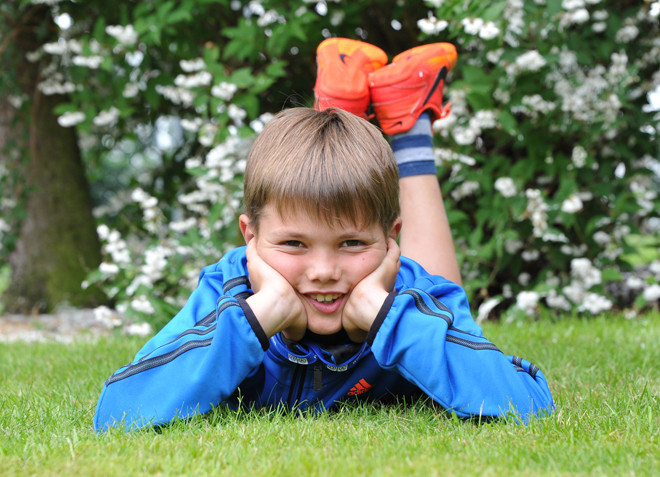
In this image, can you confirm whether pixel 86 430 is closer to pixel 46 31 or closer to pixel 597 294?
pixel 597 294

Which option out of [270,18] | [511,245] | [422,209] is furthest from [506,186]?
[270,18]

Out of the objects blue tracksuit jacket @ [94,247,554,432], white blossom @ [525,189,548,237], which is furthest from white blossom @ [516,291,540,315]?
blue tracksuit jacket @ [94,247,554,432]

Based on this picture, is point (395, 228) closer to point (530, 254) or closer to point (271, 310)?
point (271, 310)

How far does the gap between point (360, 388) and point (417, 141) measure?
1.18m

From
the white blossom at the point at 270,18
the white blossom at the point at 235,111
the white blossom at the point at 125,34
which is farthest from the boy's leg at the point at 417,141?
the white blossom at the point at 125,34

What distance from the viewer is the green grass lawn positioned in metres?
1.49

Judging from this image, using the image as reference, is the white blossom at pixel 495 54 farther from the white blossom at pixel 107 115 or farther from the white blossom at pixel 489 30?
the white blossom at pixel 107 115

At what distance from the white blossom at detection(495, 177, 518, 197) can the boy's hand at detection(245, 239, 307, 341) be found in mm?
2235

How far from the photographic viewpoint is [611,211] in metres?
4.24

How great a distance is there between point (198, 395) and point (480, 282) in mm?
2389

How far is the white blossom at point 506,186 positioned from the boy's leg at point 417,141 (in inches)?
45.3

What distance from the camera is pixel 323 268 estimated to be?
1.93m

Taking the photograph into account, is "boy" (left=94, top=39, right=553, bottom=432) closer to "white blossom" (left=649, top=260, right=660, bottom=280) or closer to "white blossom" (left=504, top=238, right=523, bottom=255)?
"white blossom" (left=504, top=238, right=523, bottom=255)

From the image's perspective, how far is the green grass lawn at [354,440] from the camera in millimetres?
1492
